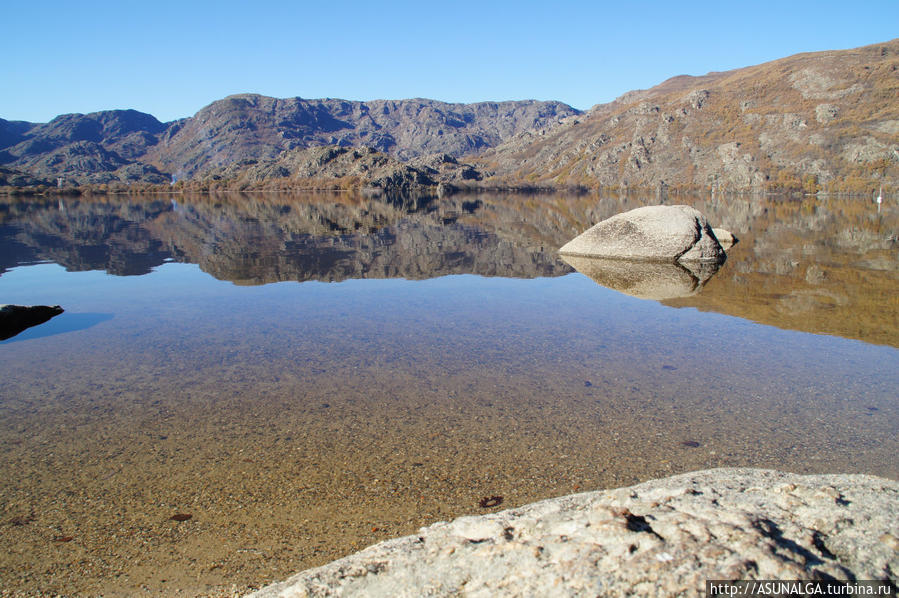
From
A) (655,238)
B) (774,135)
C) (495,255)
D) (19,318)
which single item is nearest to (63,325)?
(19,318)

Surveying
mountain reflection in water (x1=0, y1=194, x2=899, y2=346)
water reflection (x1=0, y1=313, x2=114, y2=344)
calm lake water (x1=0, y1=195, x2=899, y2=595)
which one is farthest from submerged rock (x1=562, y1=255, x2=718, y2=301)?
water reflection (x1=0, y1=313, x2=114, y2=344)

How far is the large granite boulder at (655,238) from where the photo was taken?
1973 centimetres

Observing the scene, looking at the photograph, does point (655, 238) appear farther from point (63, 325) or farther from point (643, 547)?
point (643, 547)

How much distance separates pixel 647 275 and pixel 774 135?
11714 centimetres

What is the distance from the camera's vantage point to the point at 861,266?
18.4 m

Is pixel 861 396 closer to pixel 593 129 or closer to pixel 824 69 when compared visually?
pixel 824 69

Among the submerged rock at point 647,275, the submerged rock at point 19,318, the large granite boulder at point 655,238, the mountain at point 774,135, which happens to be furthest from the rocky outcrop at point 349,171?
the submerged rock at point 19,318

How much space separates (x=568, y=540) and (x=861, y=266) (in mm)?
20306

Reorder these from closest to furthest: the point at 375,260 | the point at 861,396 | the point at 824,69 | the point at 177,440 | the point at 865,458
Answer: the point at 865,458 < the point at 177,440 < the point at 861,396 < the point at 375,260 < the point at 824,69

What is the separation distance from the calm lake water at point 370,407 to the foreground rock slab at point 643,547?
1.35m

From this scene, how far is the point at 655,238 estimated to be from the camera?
20.1m

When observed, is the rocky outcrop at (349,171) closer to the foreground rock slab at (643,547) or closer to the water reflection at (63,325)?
the water reflection at (63,325)

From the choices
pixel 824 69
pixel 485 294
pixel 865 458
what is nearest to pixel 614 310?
pixel 485 294

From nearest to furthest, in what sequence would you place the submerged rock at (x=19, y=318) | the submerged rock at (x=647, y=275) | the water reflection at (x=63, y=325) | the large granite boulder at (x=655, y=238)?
the water reflection at (x=63, y=325)
the submerged rock at (x=19, y=318)
the submerged rock at (x=647, y=275)
the large granite boulder at (x=655, y=238)
